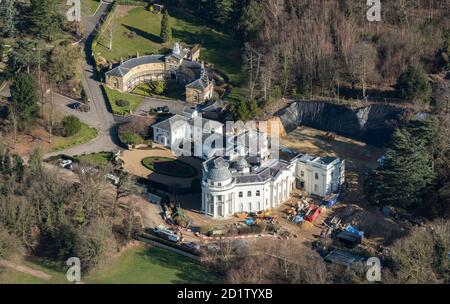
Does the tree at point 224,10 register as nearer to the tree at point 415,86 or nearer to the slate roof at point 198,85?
the slate roof at point 198,85

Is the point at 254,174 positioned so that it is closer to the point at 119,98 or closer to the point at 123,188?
the point at 123,188

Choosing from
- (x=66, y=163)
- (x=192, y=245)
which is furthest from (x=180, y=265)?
(x=66, y=163)

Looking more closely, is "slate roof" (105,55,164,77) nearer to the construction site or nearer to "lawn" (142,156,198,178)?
"lawn" (142,156,198,178)

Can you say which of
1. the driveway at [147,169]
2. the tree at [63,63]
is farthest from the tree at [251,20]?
the driveway at [147,169]

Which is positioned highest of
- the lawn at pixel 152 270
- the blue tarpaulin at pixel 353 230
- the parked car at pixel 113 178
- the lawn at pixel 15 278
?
the parked car at pixel 113 178

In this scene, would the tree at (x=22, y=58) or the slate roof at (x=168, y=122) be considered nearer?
the slate roof at (x=168, y=122)

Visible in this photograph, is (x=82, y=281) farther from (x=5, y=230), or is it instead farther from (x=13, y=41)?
(x=13, y=41)

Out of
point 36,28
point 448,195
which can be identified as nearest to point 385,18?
point 448,195
